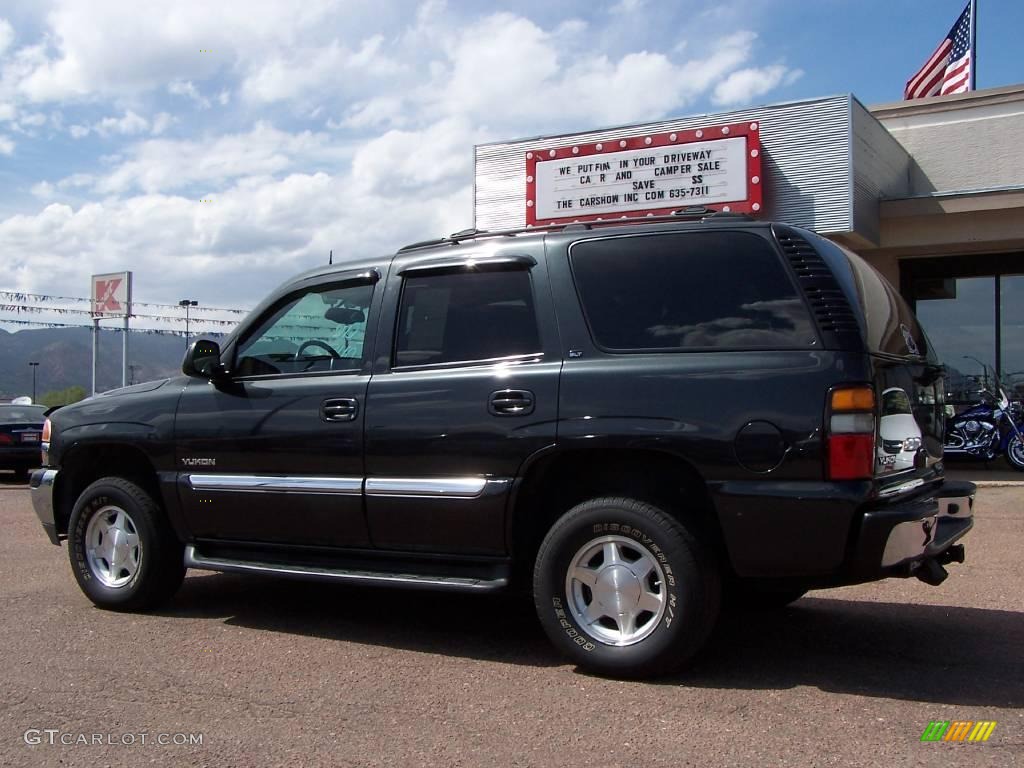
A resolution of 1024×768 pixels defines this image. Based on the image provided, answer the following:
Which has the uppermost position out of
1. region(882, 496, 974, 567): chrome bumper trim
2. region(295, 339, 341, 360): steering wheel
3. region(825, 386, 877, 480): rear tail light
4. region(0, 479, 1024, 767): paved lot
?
region(295, 339, 341, 360): steering wheel

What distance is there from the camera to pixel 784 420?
403cm

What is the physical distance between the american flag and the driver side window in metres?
14.5

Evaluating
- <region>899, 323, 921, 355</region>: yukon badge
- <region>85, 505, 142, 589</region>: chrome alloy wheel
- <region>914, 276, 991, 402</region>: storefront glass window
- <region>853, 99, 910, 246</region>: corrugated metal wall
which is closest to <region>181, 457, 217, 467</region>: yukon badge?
<region>85, 505, 142, 589</region>: chrome alloy wheel

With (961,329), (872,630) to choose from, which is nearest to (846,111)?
(961,329)

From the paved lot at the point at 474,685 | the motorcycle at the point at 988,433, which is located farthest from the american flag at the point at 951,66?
the paved lot at the point at 474,685

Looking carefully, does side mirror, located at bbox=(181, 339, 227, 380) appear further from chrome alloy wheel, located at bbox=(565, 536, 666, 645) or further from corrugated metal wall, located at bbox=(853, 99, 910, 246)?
corrugated metal wall, located at bbox=(853, 99, 910, 246)

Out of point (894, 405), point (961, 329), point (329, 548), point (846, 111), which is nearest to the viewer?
point (894, 405)

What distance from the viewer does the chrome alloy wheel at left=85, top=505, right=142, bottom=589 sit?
5.82m

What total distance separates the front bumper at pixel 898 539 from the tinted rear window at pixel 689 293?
756 mm

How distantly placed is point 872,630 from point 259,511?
324cm

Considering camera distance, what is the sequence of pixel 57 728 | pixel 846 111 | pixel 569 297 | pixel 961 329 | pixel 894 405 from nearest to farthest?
pixel 57 728, pixel 894 405, pixel 569 297, pixel 846 111, pixel 961 329

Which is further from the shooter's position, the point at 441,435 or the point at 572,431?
the point at 441,435

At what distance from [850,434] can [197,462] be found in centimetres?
340

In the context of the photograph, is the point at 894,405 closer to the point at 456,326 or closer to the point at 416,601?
the point at 456,326
